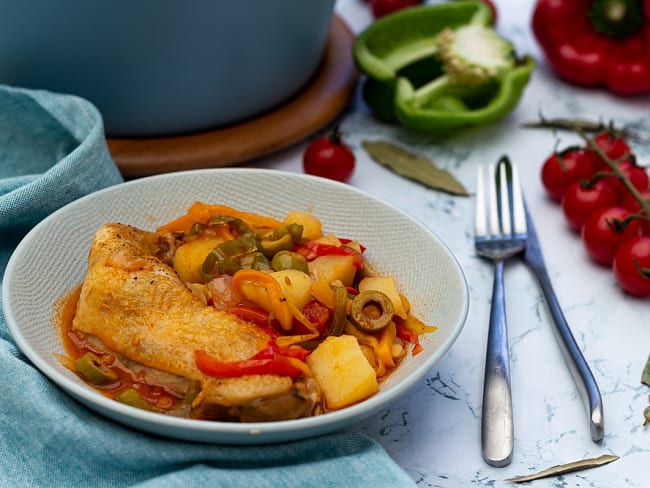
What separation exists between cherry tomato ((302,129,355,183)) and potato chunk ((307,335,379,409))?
1347 millimetres

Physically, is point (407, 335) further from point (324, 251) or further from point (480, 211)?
point (480, 211)

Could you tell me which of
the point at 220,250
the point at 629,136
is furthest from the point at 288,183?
the point at 629,136

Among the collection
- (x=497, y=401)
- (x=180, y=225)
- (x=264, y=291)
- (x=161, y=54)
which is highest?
(x=161, y=54)

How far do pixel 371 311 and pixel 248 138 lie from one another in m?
1.40

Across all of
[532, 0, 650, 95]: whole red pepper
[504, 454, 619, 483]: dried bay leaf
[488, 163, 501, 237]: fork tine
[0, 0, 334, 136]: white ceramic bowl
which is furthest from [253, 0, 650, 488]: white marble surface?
[0, 0, 334, 136]: white ceramic bowl

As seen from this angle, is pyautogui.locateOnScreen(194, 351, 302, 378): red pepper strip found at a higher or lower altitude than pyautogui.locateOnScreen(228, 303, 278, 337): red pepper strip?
higher

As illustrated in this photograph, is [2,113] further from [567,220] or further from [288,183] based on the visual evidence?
[567,220]

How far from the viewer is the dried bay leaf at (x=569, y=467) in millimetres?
2387

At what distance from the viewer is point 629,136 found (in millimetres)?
4086

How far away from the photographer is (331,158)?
362 cm

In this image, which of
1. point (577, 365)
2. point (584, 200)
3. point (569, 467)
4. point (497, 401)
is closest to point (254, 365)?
point (497, 401)

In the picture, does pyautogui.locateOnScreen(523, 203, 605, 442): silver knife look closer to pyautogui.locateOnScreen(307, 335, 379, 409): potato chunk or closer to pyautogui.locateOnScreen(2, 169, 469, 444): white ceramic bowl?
pyautogui.locateOnScreen(2, 169, 469, 444): white ceramic bowl

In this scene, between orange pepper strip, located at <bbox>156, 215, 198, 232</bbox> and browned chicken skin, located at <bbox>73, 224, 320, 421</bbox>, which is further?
orange pepper strip, located at <bbox>156, 215, 198, 232</bbox>

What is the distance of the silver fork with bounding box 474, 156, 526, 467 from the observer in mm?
2451
